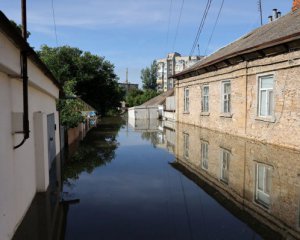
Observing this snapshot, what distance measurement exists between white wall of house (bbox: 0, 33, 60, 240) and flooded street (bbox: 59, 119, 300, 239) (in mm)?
774

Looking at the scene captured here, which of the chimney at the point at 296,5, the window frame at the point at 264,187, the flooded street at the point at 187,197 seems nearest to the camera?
the flooded street at the point at 187,197

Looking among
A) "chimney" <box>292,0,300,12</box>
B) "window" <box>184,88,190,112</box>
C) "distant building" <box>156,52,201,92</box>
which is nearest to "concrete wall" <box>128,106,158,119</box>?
"window" <box>184,88,190,112</box>

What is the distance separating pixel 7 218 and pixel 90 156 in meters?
7.76

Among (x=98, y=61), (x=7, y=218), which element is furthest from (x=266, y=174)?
(x=98, y=61)

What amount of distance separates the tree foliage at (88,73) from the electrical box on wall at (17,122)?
1404 inches

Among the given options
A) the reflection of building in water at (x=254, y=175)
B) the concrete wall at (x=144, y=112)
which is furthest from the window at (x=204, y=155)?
the concrete wall at (x=144, y=112)

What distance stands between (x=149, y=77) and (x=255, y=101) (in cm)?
7932

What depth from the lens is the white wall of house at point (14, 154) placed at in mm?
4387

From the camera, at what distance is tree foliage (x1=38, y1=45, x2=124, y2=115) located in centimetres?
4219

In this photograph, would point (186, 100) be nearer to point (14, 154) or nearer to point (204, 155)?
point (204, 155)

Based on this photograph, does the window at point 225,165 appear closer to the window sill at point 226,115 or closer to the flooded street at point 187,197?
the flooded street at point 187,197

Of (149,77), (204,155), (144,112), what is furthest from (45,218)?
(149,77)

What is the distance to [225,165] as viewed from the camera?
965cm

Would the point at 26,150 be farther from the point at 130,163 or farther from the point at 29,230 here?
the point at 130,163
